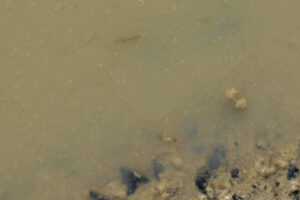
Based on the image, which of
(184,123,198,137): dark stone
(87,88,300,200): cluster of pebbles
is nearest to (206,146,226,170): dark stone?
(87,88,300,200): cluster of pebbles

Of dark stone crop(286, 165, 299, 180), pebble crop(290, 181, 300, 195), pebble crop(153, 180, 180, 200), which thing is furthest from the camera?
pebble crop(153, 180, 180, 200)

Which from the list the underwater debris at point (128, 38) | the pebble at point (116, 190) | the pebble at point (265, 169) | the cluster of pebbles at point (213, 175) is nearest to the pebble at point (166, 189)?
the cluster of pebbles at point (213, 175)

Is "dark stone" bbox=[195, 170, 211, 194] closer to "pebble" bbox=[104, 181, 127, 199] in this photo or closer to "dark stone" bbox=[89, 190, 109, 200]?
"pebble" bbox=[104, 181, 127, 199]

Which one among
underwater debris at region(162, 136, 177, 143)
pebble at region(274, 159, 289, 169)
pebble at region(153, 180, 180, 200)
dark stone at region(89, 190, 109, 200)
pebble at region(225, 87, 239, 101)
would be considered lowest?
dark stone at region(89, 190, 109, 200)

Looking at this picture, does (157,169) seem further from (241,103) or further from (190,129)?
(241,103)

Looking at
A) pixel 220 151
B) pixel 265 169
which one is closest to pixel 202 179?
pixel 220 151

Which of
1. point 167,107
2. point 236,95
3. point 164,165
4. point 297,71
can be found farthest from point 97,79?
point 297,71
